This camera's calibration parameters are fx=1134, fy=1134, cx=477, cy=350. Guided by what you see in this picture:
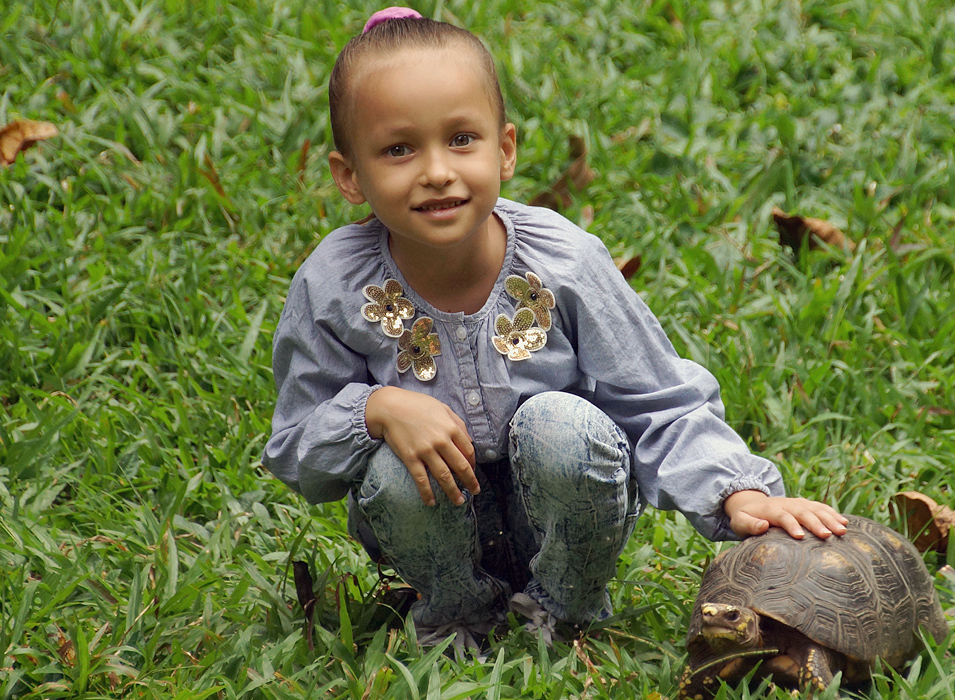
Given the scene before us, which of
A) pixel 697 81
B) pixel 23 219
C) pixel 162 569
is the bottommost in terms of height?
pixel 162 569

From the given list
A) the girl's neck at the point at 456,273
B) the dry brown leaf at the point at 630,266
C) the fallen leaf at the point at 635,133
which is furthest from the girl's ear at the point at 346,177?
the fallen leaf at the point at 635,133

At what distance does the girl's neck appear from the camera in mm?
2162

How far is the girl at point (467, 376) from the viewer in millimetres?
1996

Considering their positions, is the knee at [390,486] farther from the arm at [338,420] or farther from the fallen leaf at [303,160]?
the fallen leaf at [303,160]

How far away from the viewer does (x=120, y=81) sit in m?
4.02

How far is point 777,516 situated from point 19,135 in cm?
279

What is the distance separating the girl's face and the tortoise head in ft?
2.56

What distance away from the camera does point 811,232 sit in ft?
11.4

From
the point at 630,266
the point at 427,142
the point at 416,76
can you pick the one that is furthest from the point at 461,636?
the point at 630,266

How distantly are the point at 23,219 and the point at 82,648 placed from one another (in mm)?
1774

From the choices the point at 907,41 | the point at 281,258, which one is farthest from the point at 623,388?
the point at 907,41

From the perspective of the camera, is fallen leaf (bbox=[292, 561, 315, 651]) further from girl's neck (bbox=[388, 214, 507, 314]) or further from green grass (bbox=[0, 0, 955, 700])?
girl's neck (bbox=[388, 214, 507, 314])

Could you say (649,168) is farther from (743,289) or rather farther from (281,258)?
(281,258)

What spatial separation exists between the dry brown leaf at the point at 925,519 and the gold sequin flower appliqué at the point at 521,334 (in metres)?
0.99
